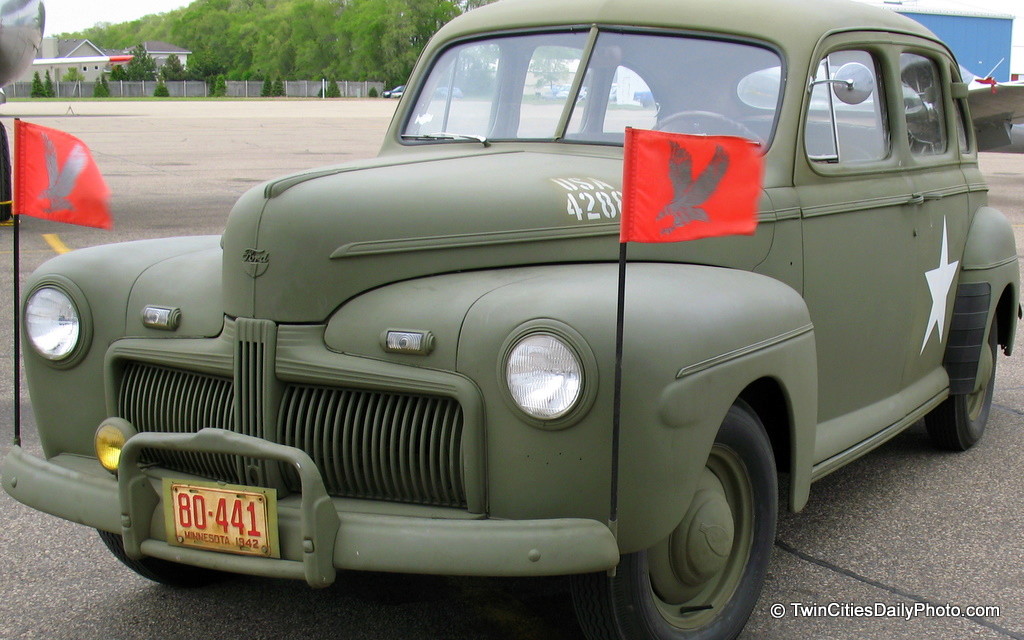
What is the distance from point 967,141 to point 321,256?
3.36 metres

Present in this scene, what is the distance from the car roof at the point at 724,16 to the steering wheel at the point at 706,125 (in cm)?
31

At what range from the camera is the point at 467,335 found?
2.73 metres

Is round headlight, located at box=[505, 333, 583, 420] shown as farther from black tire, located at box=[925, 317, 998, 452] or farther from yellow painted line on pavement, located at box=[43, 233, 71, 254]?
yellow painted line on pavement, located at box=[43, 233, 71, 254]

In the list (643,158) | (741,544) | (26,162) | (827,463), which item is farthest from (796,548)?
(26,162)

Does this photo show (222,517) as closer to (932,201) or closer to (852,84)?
(852,84)

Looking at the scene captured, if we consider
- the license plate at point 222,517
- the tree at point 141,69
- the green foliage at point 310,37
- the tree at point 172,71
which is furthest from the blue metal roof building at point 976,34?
the tree at point 172,71

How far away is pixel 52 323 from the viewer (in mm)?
3352

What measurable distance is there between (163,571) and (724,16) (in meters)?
2.53

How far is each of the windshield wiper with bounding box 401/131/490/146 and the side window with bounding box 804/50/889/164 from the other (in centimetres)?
111

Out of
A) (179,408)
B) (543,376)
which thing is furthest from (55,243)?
(543,376)

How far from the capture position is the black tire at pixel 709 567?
9.25ft

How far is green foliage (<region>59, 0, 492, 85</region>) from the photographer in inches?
3617

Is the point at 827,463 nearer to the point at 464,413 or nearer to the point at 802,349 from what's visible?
the point at 802,349

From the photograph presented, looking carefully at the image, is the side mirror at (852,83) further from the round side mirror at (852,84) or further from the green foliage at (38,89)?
the green foliage at (38,89)
